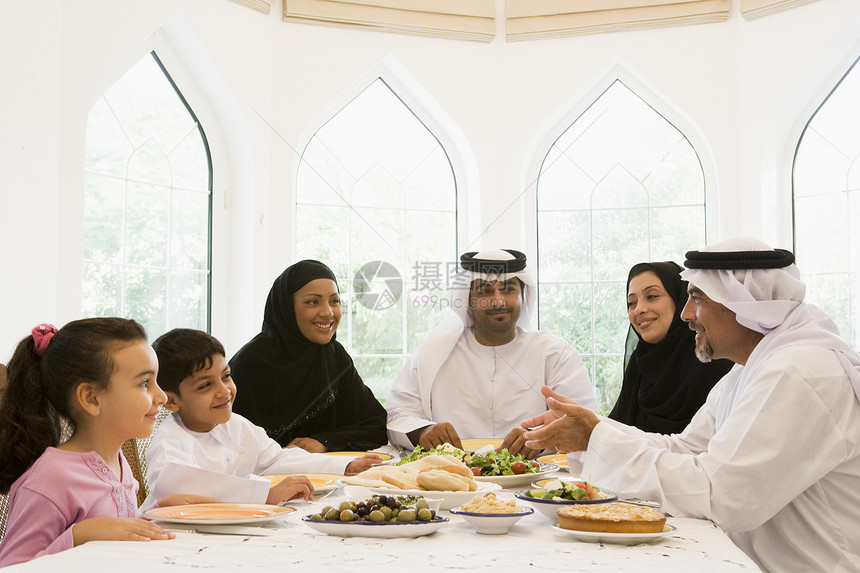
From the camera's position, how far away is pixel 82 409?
186 cm

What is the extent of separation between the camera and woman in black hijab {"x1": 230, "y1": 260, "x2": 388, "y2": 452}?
3676 millimetres

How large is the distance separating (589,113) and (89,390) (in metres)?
4.89

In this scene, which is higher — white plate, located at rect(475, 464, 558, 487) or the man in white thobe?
the man in white thobe

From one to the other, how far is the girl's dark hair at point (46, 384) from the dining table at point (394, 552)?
39 centimetres

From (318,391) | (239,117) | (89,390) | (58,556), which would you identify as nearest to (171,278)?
(239,117)

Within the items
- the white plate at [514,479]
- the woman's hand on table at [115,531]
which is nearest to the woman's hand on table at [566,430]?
the white plate at [514,479]

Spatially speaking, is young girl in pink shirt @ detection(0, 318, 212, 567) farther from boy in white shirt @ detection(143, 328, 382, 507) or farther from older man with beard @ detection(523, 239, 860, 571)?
older man with beard @ detection(523, 239, 860, 571)

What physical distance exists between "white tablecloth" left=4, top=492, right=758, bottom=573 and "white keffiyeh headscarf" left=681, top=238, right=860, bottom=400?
0.71 metres

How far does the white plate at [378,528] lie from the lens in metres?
1.56

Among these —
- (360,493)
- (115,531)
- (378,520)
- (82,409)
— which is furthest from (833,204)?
(115,531)

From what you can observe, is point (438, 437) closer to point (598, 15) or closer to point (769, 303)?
point (769, 303)

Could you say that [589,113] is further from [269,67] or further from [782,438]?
[782,438]

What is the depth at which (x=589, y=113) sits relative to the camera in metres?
6.09

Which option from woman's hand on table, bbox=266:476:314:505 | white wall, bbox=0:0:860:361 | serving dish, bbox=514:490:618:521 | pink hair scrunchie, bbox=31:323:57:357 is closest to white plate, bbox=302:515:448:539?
serving dish, bbox=514:490:618:521
